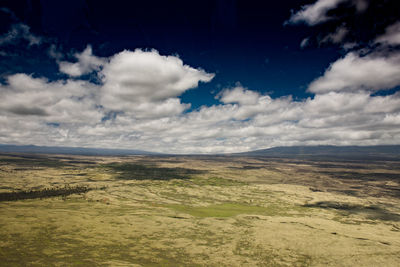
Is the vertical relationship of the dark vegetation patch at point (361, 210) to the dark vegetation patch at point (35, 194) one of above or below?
below

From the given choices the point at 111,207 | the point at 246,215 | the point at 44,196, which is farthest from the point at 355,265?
the point at 44,196

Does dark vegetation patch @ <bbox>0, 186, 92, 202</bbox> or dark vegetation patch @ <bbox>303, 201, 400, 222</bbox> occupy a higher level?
dark vegetation patch @ <bbox>0, 186, 92, 202</bbox>

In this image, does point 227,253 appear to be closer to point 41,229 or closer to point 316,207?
point 41,229

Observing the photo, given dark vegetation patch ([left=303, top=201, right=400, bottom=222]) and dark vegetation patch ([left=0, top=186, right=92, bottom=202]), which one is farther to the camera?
dark vegetation patch ([left=0, top=186, right=92, bottom=202])

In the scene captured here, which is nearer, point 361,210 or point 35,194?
point 361,210

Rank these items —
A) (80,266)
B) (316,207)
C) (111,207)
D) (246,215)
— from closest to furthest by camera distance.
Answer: (80,266) < (246,215) < (111,207) < (316,207)

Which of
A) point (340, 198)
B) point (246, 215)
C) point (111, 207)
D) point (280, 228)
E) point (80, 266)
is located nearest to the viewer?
point (80, 266)

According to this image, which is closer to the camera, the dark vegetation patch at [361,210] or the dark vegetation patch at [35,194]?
the dark vegetation patch at [361,210]

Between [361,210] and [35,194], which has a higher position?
[35,194]
